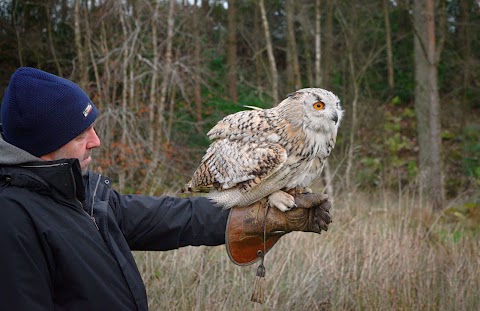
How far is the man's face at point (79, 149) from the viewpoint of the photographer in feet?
6.70

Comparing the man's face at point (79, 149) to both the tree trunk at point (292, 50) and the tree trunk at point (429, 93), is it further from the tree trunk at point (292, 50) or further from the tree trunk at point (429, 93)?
the tree trunk at point (292, 50)

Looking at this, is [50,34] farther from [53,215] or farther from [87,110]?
[53,215]

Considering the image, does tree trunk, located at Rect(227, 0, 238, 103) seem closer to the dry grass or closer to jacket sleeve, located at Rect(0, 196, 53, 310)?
the dry grass

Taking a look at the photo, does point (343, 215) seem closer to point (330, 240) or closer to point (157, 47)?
point (330, 240)

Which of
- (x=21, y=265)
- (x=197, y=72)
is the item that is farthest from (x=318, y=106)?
(x=197, y=72)

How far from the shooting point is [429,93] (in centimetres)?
1007

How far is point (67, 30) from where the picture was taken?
10789mm

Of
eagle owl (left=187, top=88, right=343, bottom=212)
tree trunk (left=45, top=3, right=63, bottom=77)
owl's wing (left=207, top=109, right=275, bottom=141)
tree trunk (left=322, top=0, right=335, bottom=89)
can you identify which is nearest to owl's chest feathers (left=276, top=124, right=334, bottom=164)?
eagle owl (left=187, top=88, right=343, bottom=212)

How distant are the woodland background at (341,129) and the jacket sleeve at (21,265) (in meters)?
2.24

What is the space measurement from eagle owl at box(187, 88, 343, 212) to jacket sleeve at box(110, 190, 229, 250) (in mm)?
165

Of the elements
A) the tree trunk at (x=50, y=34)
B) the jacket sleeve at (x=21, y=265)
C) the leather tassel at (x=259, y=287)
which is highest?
the tree trunk at (x=50, y=34)

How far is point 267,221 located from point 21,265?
139 centimetres

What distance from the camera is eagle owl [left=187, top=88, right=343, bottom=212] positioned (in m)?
2.82

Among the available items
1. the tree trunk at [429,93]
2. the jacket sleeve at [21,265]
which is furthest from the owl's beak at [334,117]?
the tree trunk at [429,93]
